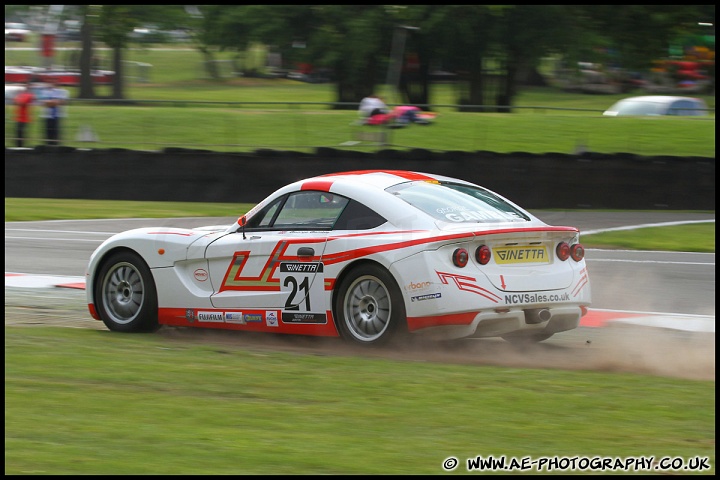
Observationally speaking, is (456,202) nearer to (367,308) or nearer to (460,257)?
(460,257)

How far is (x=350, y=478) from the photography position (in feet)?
14.5

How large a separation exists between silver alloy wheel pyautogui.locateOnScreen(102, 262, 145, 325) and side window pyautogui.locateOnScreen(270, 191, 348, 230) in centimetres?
143

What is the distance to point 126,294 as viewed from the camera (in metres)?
9.22

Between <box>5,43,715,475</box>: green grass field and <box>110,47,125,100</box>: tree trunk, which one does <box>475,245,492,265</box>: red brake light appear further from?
<box>110,47,125,100</box>: tree trunk

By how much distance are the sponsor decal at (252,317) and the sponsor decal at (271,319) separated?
76 mm

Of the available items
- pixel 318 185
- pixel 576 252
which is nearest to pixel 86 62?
pixel 318 185

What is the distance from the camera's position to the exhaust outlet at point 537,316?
7.77m

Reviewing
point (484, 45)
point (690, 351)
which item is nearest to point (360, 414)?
point (690, 351)

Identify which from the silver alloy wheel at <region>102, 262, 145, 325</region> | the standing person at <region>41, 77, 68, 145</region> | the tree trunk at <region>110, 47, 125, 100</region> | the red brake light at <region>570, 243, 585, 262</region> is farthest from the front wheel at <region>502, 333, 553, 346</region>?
the tree trunk at <region>110, 47, 125, 100</region>

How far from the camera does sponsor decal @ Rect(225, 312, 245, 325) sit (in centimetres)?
859

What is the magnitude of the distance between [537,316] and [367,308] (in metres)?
1.26

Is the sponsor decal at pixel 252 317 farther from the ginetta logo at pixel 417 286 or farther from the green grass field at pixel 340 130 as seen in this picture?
the green grass field at pixel 340 130

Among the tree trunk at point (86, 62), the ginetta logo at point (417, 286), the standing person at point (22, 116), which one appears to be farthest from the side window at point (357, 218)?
the tree trunk at point (86, 62)

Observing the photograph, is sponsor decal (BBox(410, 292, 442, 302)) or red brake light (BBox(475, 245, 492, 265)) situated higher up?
red brake light (BBox(475, 245, 492, 265))
